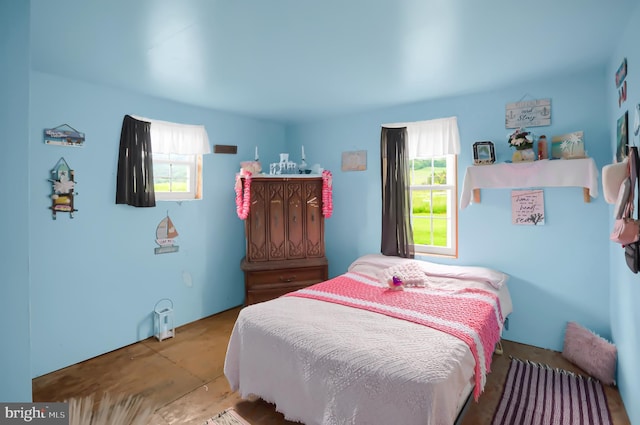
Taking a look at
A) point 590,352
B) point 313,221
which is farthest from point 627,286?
point 313,221

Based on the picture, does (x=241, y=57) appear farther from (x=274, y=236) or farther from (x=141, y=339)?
(x=141, y=339)

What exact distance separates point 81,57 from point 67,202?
4.02 feet

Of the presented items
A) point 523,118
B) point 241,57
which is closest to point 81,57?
point 241,57

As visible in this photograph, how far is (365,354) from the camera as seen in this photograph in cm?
176

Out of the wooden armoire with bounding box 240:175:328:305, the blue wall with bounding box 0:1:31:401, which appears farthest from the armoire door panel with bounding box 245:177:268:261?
the blue wall with bounding box 0:1:31:401

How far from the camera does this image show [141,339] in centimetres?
335

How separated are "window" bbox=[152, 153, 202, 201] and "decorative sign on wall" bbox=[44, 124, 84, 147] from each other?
0.79 meters

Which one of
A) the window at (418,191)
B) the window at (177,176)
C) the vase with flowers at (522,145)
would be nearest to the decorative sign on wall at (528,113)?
the vase with flowers at (522,145)

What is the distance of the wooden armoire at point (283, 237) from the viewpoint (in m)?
3.81

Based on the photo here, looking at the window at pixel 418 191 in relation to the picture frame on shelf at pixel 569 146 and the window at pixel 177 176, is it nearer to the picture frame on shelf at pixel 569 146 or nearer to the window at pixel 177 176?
the picture frame on shelf at pixel 569 146

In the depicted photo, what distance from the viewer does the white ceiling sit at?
176 centimetres

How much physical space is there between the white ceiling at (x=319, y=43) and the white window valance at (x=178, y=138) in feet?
1.30

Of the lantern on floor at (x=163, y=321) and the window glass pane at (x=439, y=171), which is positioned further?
the window glass pane at (x=439, y=171)

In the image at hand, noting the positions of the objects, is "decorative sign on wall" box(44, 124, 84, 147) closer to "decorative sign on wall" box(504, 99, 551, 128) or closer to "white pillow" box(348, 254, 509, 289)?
"white pillow" box(348, 254, 509, 289)
